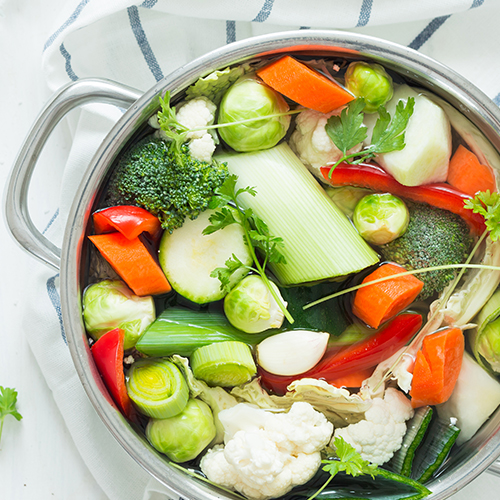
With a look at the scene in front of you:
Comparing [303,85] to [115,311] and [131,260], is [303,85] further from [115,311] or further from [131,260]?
[115,311]

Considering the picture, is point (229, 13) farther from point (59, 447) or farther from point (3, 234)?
point (59, 447)

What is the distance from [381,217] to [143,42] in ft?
4.75

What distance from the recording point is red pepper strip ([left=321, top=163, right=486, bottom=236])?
224cm

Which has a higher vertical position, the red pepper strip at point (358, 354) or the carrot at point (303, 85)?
the carrot at point (303, 85)

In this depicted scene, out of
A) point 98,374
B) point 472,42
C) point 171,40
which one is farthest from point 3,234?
point 472,42

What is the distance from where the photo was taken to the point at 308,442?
2.19m

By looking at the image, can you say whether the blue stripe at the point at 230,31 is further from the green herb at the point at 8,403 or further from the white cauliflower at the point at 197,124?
the green herb at the point at 8,403

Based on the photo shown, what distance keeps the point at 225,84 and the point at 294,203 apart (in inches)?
24.0

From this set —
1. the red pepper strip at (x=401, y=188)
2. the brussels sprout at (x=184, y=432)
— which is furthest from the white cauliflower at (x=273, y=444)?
the red pepper strip at (x=401, y=188)

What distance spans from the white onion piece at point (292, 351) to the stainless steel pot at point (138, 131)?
0.61 metres

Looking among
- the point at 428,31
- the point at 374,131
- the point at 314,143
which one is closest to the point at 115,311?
the point at 314,143

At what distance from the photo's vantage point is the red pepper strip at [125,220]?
6.98 ft

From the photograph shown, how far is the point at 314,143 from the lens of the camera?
224cm

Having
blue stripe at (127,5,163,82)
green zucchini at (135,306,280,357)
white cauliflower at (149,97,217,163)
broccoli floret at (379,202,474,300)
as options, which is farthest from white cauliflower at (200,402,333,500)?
blue stripe at (127,5,163,82)
